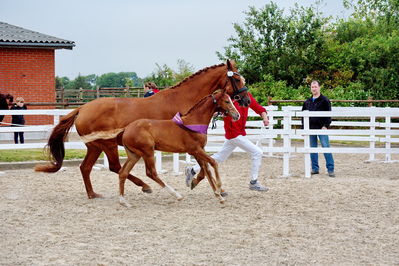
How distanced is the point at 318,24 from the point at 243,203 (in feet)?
74.7

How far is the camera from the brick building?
21250 millimetres

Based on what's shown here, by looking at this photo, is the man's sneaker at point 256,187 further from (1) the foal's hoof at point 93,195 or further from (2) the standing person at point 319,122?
(2) the standing person at point 319,122

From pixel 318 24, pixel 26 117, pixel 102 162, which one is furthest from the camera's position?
pixel 318 24

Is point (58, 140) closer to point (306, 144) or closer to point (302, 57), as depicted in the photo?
point (306, 144)

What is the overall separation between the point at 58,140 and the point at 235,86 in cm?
284

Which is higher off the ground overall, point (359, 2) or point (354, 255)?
point (359, 2)

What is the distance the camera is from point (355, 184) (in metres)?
10.5

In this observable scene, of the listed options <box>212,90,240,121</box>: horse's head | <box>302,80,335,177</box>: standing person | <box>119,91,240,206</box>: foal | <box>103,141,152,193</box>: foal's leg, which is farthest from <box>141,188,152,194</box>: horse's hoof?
<box>302,80,335,177</box>: standing person

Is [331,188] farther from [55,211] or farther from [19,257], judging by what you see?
[19,257]

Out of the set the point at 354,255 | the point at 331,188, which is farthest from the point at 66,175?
the point at 354,255

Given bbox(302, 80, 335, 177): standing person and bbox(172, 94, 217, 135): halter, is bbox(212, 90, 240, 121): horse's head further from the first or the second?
bbox(302, 80, 335, 177): standing person

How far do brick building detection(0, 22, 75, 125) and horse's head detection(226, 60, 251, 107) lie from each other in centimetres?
1356

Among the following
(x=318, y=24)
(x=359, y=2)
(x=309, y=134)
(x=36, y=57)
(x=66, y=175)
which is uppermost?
(x=359, y=2)

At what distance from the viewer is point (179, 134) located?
8.55 metres
